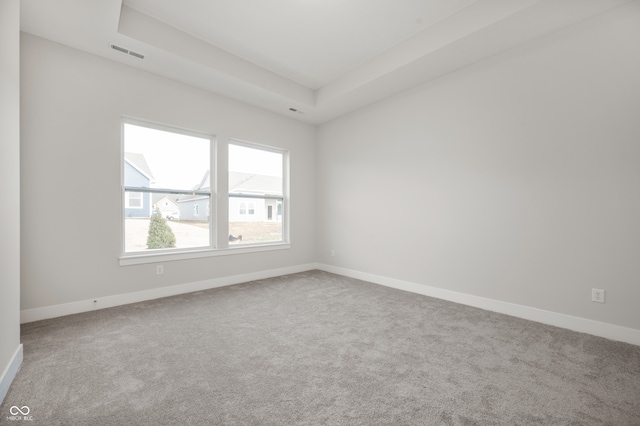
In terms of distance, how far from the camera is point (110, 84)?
3201mm

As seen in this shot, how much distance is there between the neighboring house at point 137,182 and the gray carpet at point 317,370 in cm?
119

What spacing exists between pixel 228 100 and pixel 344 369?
3.98 metres

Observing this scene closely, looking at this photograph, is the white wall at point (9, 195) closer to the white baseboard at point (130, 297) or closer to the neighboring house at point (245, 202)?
the white baseboard at point (130, 297)

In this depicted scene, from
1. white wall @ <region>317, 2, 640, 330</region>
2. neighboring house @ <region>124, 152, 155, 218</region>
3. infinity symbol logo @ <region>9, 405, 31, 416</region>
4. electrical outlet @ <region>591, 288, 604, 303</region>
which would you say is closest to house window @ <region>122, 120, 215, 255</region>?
neighboring house @ <region>124, 152, 155, 218</region>

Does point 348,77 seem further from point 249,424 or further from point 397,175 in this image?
point 249,424

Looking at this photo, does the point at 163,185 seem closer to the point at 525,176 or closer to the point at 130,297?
the point at 130,297

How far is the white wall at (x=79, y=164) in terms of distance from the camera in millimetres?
2764

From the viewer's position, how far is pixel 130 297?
332 cm

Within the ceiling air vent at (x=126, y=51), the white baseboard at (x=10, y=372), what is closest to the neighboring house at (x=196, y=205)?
the ceiling air vent at (x=126, y=51)

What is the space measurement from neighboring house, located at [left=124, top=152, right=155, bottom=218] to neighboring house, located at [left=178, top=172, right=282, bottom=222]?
1.44 feet

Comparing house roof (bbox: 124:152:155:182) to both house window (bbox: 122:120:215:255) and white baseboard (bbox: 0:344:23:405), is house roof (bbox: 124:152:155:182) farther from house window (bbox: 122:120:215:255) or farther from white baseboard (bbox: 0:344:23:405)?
white baseboard (bbox: 0:344:23:405)

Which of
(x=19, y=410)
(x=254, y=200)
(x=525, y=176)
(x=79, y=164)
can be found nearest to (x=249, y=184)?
(x=254, y=200)

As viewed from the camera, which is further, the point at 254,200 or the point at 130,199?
the point at 254,200

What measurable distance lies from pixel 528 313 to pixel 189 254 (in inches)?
165
